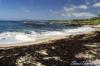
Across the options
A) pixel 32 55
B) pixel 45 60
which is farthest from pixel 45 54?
pixel 45 60

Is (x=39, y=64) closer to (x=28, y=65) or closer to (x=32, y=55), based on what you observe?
(x=28, y=65)

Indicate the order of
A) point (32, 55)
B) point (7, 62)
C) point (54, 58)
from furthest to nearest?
point (32, 55), point (54, 58), point (7, 62)

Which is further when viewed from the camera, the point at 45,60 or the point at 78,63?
the point at 45,60

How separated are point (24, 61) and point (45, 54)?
213 centimetres

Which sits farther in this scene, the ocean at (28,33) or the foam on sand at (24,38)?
the ocean at (28,33)

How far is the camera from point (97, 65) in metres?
9.73

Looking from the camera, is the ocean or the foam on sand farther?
the ocean

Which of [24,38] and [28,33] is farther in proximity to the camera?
[28,33]

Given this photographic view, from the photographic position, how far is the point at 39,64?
10.2 meters

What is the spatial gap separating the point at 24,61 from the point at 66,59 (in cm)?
227

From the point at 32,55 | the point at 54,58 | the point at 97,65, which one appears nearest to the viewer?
the point at 97,65

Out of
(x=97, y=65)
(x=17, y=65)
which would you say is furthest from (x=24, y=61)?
(x=97, y=65)

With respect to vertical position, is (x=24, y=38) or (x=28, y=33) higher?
(x=24, y=38)

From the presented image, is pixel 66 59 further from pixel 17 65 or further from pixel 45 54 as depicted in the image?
pixel 17 65
